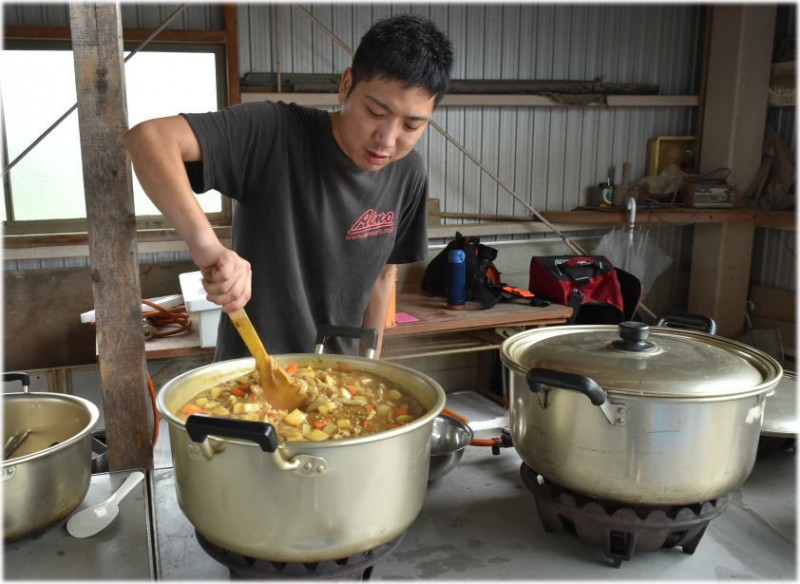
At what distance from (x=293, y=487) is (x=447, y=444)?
2.30ft

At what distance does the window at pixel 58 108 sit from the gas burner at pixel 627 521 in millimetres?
3377

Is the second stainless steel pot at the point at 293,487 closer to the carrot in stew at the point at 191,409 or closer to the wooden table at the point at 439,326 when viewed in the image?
the carrot in stew at the point at 191,409

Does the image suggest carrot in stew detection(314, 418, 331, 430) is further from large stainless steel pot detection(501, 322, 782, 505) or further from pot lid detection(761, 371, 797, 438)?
pot lid detection(761, 371, 797, 438)

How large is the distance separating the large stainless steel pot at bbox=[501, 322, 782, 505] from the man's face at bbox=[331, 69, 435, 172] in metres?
0.57

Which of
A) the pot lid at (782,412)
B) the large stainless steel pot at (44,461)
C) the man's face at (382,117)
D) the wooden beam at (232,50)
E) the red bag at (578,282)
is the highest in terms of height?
the wooden beam at (232,50)

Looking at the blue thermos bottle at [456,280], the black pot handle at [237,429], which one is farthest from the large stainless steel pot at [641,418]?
the blue thermos bottle at [456,280]

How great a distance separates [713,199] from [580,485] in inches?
183

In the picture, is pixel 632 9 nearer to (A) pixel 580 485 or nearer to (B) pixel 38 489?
(A) pixel 580 485

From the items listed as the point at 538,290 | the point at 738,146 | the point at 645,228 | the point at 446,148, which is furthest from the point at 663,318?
the point at 738,146

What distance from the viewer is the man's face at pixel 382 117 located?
1431 mm

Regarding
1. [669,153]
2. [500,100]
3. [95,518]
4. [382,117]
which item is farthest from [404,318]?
[669,153]

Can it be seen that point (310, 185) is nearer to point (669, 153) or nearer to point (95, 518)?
point (95, 518)

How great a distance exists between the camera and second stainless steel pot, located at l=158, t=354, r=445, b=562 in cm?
88

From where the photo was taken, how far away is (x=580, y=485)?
45.3 inches
